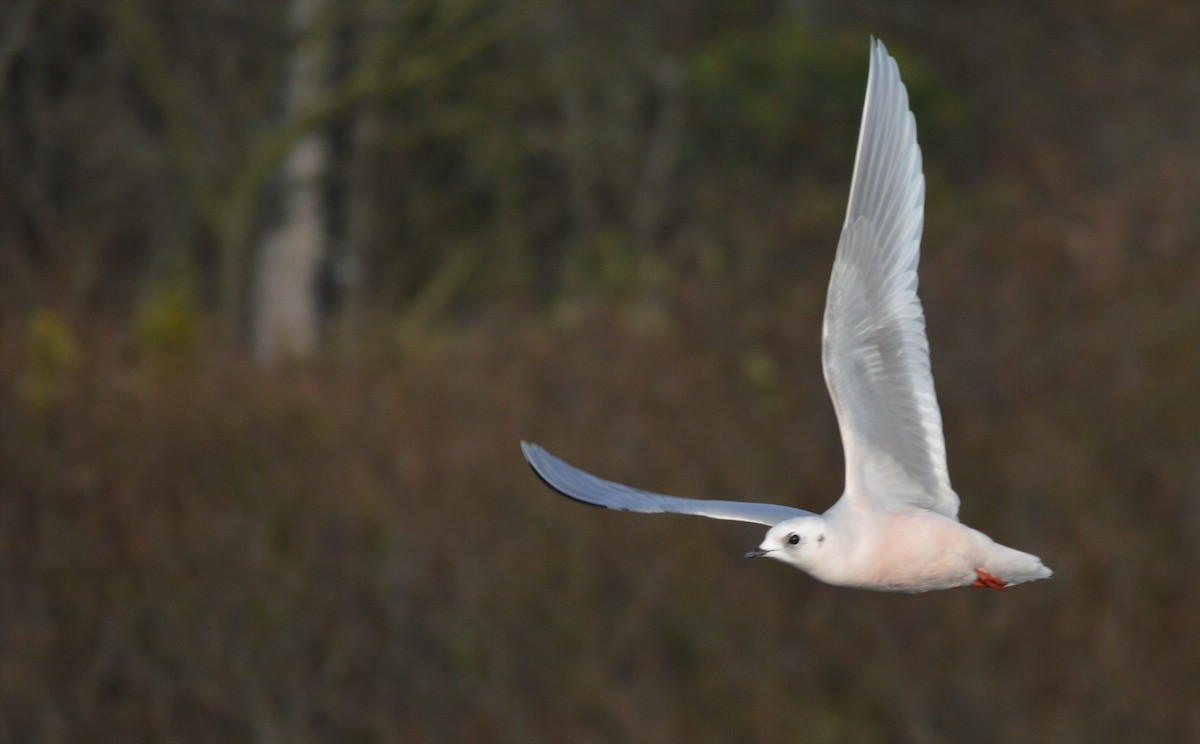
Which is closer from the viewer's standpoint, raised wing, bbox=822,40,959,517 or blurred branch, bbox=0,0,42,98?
raised wing, bbox=822,40,959,517

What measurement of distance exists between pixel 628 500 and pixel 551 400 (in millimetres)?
7644

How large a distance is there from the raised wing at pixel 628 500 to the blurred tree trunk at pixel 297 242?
393 inches

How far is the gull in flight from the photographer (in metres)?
4.32

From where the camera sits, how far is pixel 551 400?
11930 millimetres

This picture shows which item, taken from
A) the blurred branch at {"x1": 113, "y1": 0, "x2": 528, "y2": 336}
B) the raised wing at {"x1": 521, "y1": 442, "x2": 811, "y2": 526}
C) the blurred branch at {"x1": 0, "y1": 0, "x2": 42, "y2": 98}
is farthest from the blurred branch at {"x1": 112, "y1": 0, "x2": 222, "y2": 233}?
the raised wing at {"x1": 521, "y1": 442, "x2": 811, "y2": 526}

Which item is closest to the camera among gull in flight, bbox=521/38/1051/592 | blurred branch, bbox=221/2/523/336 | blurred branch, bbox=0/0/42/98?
gull in flight, bbox=521/38/1051/592

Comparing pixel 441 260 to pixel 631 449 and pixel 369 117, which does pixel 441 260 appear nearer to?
pixel 369 117

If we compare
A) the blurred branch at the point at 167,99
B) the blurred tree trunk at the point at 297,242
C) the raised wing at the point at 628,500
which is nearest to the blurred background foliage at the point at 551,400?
the blurred branch at the point at 167,99

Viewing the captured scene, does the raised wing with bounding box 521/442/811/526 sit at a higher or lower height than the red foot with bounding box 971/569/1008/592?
higher

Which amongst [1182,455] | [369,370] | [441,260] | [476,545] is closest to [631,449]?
[476,545]

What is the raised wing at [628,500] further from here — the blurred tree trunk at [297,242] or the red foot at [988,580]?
the blurred tree trunk at [297,242]

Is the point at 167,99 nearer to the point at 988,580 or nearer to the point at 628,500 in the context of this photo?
the point at 628,500

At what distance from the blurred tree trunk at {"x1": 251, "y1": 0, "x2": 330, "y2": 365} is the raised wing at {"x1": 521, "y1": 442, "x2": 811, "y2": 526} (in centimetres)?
999

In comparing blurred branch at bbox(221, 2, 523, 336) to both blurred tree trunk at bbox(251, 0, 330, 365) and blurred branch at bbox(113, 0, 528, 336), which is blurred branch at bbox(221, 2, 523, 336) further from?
blurred tree trunk at bbox(251, 0, 330, 365)
